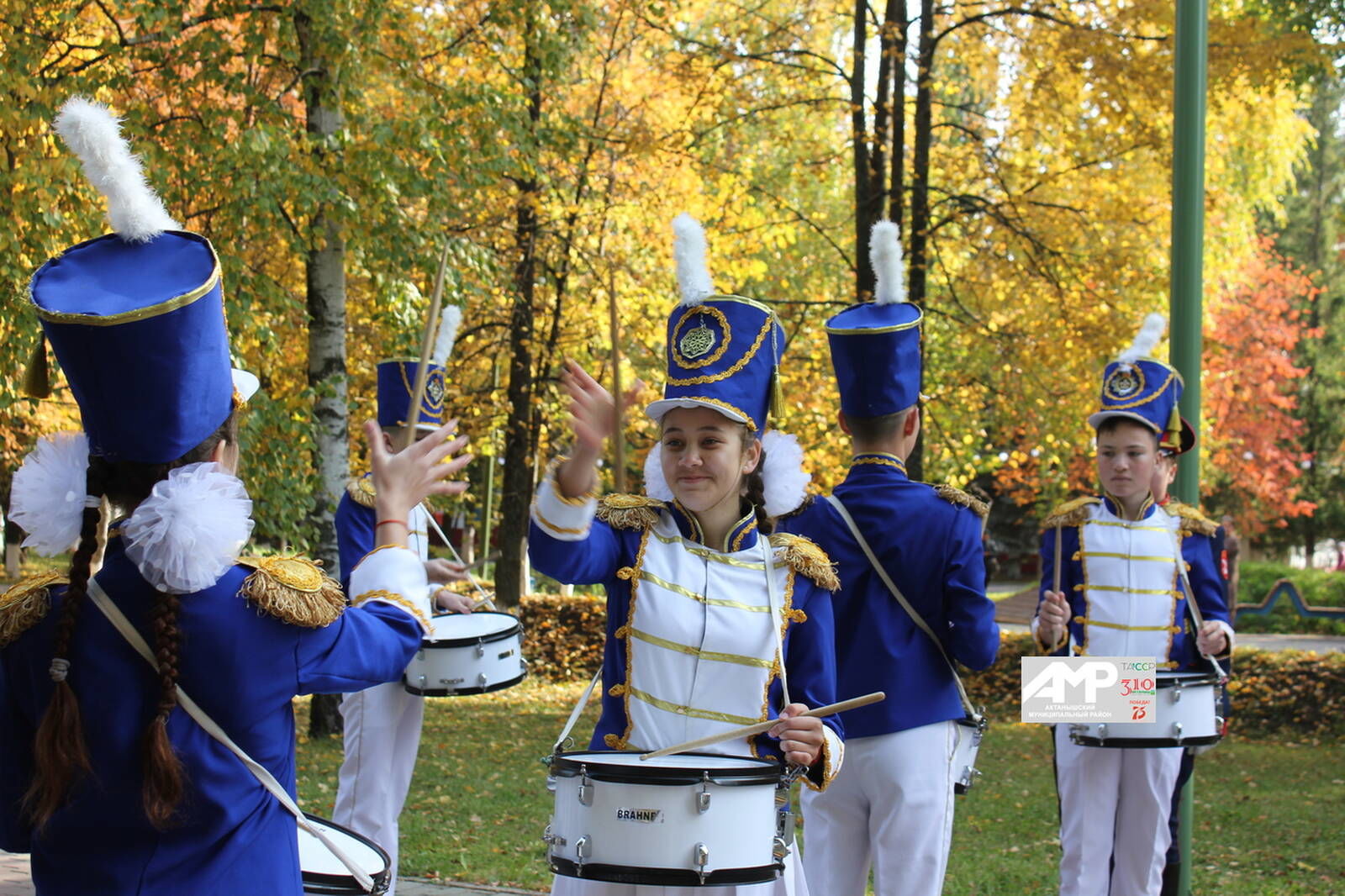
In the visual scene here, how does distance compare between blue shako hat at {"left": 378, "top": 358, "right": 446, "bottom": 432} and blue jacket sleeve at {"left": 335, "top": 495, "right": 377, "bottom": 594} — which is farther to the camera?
blue shako hat at {"left": 378, "top": 358, "right": 446, "bottom": 432}

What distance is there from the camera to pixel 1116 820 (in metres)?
6.22

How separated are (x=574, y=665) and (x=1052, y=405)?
7650 mm

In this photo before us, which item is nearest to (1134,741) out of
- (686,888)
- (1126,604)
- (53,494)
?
(1126,604)

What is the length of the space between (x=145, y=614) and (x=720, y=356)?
1.72 m

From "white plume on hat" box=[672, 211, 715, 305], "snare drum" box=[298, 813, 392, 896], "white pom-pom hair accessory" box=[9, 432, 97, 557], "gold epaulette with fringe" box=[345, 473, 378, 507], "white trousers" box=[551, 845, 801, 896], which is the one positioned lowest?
"white trousers" box=[551, 845, 801, 896]

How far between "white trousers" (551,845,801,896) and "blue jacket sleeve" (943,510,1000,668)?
1.40 meters

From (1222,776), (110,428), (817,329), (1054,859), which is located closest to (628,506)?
(110,428)

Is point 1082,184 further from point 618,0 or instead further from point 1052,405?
point 618,0

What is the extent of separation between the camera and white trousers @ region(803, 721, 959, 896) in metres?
4.81

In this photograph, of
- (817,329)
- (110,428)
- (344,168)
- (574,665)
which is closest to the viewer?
(110,428)

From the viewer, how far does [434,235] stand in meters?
11.6

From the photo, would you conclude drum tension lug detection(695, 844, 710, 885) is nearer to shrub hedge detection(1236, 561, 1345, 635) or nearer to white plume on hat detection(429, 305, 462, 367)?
white plume on hat detection(429, 305, 462, 367)

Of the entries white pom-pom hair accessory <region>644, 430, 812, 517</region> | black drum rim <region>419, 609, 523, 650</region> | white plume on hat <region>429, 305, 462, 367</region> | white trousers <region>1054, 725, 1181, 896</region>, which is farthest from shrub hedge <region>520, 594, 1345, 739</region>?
white pom-pom hair accessory <region>644, 430, 812, 517</region>

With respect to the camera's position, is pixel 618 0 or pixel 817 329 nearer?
pixel 618 0
